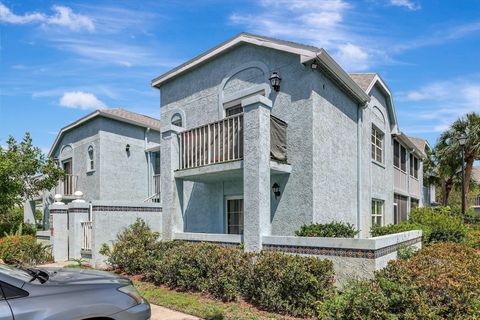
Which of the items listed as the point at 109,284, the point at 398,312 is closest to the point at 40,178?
the point at 109,284

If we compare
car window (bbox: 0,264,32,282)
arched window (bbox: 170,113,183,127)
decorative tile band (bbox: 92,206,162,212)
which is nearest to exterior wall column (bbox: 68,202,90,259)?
decorative tile band (bbox: 92,206,162,212)

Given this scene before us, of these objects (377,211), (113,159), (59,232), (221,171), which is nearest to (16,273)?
(221,171)

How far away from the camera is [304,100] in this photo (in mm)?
10125

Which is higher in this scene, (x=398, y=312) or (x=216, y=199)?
(x=216, y=199)

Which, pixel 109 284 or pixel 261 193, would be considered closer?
pixel 109 284

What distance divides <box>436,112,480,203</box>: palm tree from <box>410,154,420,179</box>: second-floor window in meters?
4.36

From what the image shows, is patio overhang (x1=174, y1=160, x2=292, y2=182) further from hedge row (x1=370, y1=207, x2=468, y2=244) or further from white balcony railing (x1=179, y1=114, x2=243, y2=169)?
hedge row (x1=370, y1=207, x2=468, y2=244)

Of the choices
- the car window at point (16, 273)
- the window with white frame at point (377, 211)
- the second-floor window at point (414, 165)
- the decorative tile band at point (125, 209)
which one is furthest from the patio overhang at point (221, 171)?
the second-floor window at point (414, 165)

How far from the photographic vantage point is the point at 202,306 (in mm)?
6898

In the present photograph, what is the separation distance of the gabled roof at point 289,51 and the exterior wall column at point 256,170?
6.57ft

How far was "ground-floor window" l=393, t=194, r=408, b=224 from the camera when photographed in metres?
18.9

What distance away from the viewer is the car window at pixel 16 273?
3.80 metres

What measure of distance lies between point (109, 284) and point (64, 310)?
2.11ft

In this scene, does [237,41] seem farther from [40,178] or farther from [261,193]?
[40,178]
